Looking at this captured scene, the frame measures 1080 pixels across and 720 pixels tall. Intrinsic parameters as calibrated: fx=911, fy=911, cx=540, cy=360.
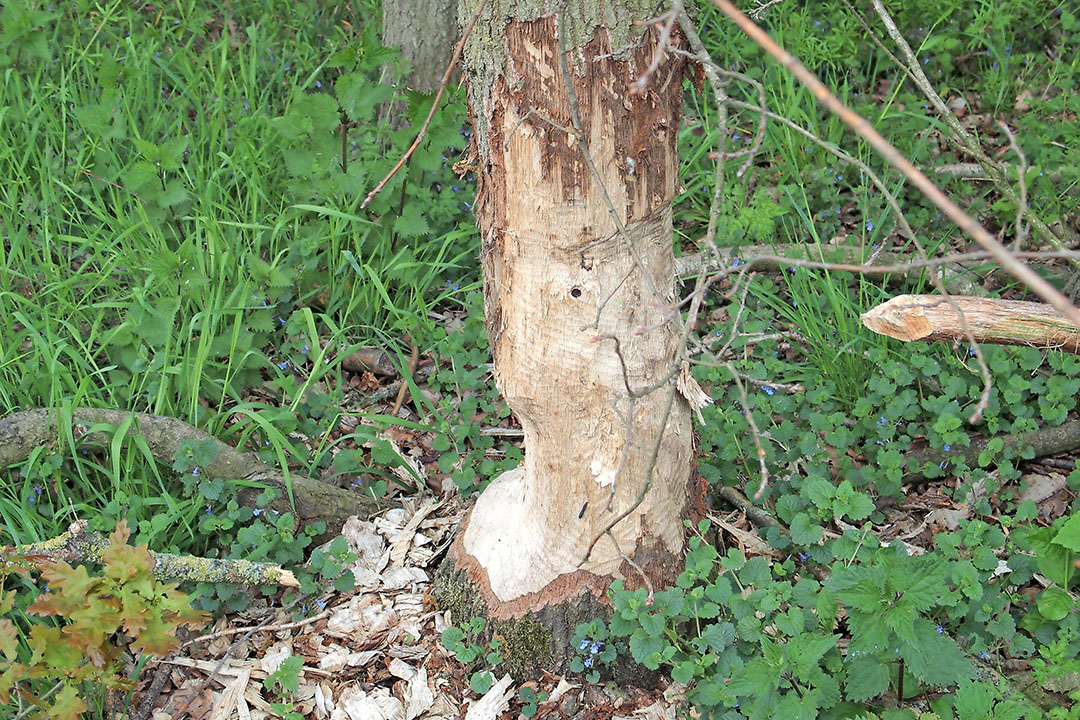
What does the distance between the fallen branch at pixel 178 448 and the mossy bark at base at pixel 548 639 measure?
0.62 metres

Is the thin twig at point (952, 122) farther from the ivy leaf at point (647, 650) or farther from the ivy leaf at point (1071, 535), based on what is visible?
the ivy leaf at point (647, 650)

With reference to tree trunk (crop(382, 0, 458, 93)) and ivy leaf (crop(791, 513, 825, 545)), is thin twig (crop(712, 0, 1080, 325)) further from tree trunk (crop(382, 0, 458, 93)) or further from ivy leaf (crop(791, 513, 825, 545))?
tree trunk (crop(382, 0, 458, 93))

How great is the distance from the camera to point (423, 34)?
388 cm

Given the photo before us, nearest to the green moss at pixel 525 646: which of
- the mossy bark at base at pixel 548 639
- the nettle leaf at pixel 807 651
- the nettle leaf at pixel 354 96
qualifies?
the mossy bark at base at pixel 548 639

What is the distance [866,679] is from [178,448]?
204 centimetres

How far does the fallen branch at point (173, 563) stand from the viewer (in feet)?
8.29

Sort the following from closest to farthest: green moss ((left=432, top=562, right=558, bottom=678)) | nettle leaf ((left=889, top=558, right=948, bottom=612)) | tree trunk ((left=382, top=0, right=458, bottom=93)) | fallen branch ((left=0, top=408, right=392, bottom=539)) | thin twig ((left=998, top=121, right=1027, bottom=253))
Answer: thin twig ((left=998, top=121, right=1027, bottom=253)), nettle leaf ((left=889, top=558, right=948, bottom=612)), green moss ((left=432, top=562, right=558, bottom=678)), fallen branch ((left=0, top=408, right=392, bottom=539)), tree trunk ((left=382, top=0, right=458, bottom=93))

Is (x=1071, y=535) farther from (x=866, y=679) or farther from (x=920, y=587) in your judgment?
(x=866, y=679)

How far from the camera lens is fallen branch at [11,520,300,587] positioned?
253 centimetres

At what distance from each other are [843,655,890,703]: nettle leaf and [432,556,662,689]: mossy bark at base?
53 centimetres

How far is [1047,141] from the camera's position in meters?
3.69

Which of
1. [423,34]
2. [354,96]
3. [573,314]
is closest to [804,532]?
[573,314]

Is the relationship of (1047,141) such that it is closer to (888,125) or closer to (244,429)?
(888,125)

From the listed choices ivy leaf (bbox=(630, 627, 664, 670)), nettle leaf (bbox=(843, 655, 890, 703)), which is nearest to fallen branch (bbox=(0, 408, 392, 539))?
ivy leaf (bbox=(630, 627, 664, 670))
